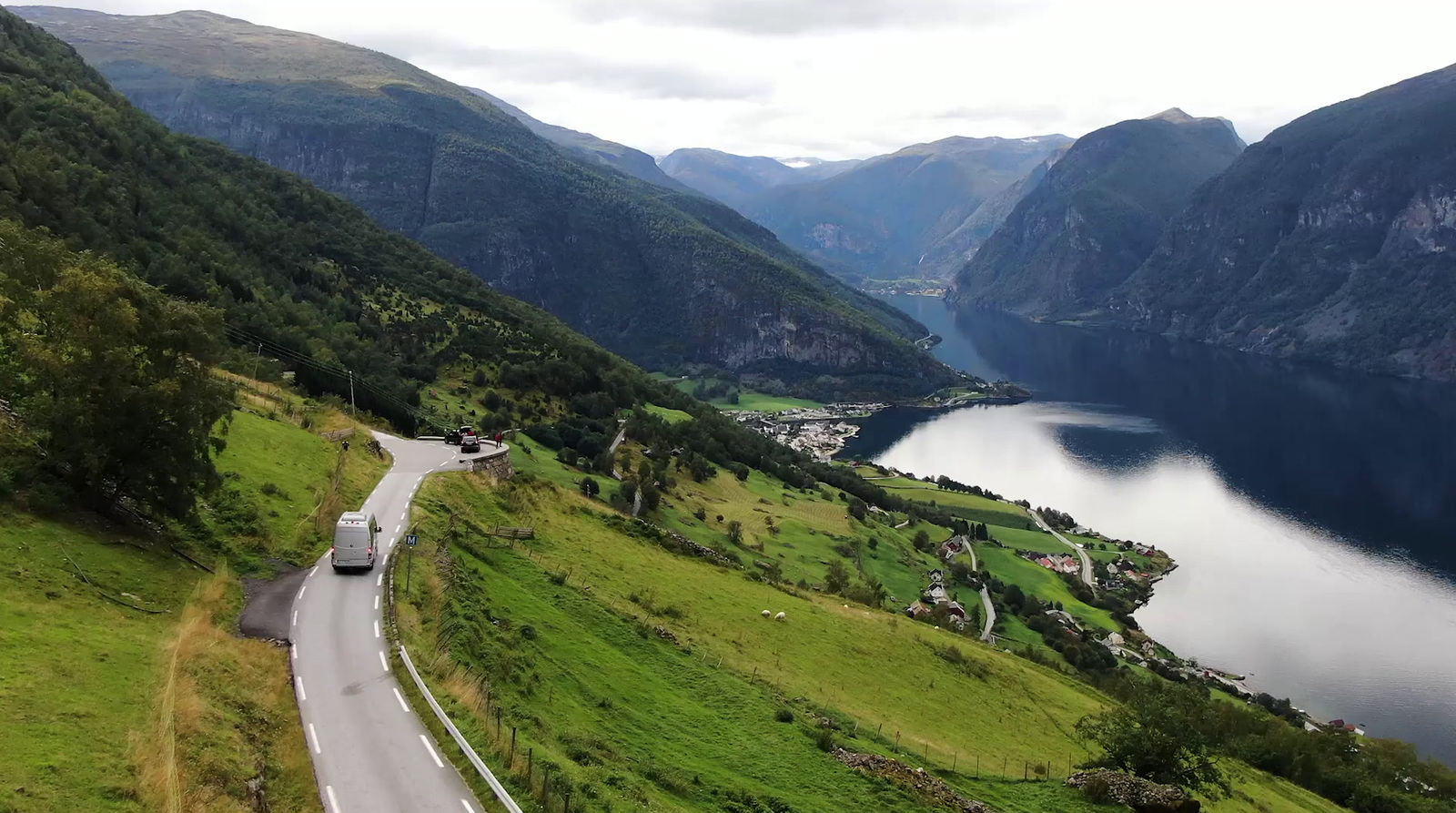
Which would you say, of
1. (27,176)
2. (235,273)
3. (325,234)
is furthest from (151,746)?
(325,234)

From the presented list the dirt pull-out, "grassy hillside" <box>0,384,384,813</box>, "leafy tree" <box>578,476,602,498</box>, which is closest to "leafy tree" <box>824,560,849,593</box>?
"leafy tree" <box>578,476,602,498</box>

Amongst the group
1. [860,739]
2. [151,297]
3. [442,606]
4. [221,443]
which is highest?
[151,297]

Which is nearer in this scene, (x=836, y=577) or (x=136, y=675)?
(x=136, y=675)

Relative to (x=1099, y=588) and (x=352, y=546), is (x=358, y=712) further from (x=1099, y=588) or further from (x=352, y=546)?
(x=1099, y=588)

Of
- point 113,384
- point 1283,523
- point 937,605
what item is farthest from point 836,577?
point 1283,523

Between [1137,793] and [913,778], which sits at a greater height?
[913,778]

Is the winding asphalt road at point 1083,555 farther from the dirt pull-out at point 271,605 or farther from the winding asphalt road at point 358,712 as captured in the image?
the dirt pull-out at point 271,605

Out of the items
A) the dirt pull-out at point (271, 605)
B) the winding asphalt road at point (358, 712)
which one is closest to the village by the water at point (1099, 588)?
the winding asphalt road at point (358, 712)

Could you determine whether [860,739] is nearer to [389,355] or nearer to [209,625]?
[209,625]
